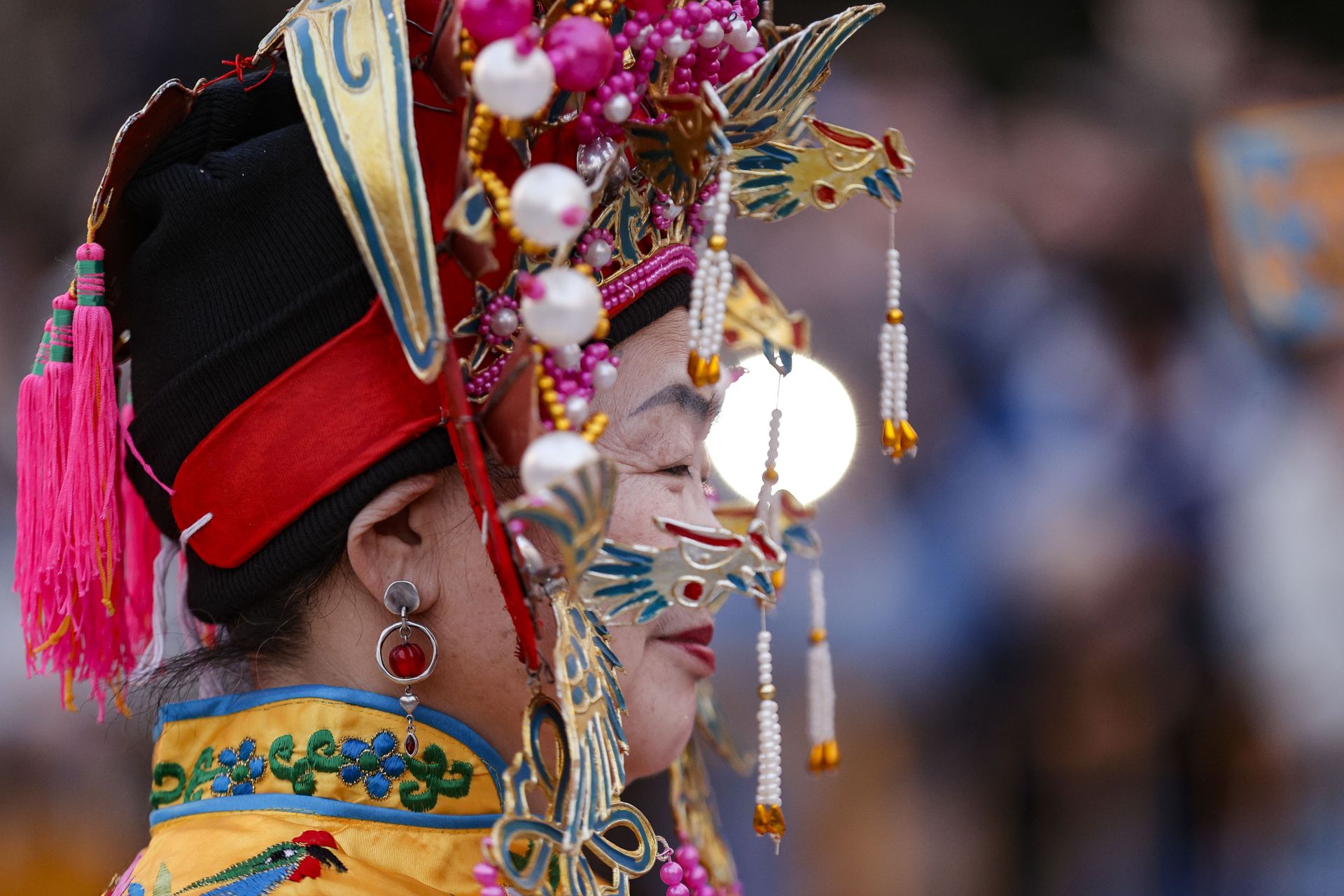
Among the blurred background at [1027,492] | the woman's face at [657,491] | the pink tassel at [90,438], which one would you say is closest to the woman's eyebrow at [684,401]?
the woman's face at [657,491]

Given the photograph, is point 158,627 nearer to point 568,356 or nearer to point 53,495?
point 53,495

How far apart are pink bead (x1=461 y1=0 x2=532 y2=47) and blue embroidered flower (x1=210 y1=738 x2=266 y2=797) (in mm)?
798

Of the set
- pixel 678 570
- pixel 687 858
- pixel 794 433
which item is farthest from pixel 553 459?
pixel 794 433

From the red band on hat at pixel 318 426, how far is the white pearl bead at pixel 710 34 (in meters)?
0.46

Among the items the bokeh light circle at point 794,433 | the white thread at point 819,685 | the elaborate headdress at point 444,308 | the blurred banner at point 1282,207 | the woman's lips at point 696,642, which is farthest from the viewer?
the blurred banner at point 1282,207

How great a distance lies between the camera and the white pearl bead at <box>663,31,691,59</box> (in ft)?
4.64

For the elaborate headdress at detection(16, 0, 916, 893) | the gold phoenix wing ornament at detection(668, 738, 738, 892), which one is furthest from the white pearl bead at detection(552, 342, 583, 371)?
the gold phoenix wing ornament at detection(668, 738, 738, 892)

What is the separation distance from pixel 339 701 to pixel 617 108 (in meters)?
0.70

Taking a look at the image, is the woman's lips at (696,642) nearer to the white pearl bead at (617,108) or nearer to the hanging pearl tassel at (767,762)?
the hanging pearl tassel at (767,762)

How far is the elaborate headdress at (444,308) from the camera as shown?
4.15 feet

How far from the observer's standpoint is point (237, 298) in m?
1.49

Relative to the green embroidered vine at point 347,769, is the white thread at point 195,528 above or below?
above

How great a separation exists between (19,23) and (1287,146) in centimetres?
359

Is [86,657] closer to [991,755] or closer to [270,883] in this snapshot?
[270,883]
